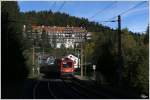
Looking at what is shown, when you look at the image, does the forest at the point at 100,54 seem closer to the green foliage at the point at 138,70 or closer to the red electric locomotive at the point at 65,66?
the green foliage at the point at 138,70

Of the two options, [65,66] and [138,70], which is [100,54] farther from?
[65,66]

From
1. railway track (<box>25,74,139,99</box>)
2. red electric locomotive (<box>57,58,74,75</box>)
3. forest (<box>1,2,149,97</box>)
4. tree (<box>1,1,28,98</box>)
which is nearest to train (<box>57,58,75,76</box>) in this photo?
red electric locomotive (<box>57,58,74,75</box>)

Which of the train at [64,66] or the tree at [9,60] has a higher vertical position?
the tree at [9,60]

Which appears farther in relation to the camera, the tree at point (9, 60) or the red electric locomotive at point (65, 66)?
the red electric locomotive at point (65, 66)

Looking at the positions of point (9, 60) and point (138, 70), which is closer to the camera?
point (138, 70)

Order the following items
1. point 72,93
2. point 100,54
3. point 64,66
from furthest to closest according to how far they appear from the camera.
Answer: point 64,66
point 100,54
point 72,93

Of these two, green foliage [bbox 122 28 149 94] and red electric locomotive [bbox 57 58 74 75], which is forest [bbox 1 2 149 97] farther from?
red electric locomotive [bbox 57 58 74 75]

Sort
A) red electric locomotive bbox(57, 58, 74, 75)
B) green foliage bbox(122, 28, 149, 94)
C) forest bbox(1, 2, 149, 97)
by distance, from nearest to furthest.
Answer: green foliage bbox(122, 28, 149, 94) < forest bbox(1, 2, 149, 97) < red electric locomotive bbox(57, 58, 74, 75)

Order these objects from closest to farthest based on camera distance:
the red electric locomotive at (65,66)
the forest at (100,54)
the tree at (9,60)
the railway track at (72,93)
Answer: the railway track at (72,93) → the tree at (9,60) → the forest at (100,54) → the red electric locomotive at (65,66)

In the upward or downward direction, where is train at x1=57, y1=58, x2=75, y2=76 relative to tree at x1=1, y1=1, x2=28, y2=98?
downward

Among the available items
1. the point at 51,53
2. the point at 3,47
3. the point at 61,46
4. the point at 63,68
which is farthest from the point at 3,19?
the point at 51,53

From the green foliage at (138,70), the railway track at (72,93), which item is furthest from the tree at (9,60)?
the green foliage at (138,70)

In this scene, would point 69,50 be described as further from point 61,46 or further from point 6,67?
point 6,67

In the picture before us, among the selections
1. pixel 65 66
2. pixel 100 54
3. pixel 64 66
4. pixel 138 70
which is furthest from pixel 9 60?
pixel 65 66
